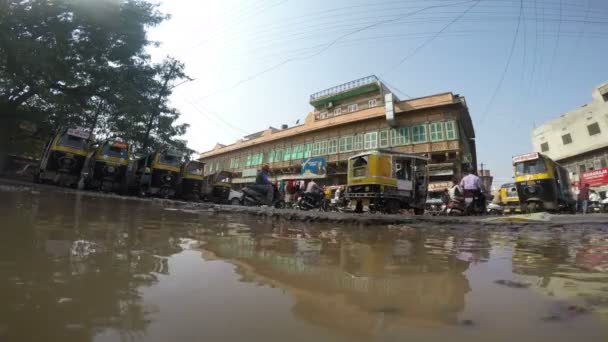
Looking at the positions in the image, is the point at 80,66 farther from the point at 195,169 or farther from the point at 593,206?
the point at 593,206

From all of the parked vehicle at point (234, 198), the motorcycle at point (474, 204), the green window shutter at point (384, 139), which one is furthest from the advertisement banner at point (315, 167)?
the motorcycle at point (474, 204)

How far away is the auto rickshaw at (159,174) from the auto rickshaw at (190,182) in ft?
1.05

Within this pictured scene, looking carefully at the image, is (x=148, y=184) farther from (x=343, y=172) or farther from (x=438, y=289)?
(x=343, y=172)

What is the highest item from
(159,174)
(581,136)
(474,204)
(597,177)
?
(581,136)

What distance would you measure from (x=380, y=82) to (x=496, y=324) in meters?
27.7

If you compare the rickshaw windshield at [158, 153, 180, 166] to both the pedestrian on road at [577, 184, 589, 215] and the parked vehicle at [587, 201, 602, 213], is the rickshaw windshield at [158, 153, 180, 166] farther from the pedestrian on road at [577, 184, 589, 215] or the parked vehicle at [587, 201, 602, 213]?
the parked vehicle at [587, 201, 602, 213]

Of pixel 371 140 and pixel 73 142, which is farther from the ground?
pixel 371 140

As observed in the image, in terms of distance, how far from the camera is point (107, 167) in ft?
37.6

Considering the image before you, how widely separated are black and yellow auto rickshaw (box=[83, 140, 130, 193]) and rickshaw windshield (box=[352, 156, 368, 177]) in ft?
31.6

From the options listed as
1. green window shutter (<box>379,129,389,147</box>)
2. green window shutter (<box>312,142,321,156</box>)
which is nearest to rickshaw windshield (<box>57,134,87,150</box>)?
green window shutter (<box>312,142,321,156</box>)

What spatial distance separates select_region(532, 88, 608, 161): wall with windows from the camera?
73.2ft

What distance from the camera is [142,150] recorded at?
55.9 feet

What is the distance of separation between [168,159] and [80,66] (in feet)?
17.6

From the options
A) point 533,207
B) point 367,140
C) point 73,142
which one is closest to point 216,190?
point 73,142
